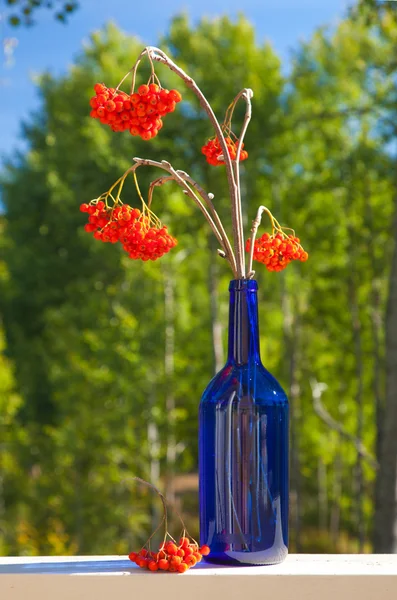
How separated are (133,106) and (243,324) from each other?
0.29 m

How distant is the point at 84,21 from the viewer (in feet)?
31.4

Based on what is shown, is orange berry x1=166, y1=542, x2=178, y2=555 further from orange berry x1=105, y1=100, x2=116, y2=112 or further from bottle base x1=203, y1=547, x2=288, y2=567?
orange berry x1=105, y1=100, x2=116, y2=112

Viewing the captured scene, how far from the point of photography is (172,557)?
91cm

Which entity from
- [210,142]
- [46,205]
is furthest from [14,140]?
[210,142]

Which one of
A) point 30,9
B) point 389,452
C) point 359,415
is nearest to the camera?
point 30,9

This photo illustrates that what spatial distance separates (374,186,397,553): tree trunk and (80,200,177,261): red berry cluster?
7.17 feet

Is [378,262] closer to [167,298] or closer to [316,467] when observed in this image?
[167,298]

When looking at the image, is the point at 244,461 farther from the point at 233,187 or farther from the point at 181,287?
the point at 181,287

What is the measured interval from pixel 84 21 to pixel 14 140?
2045mm

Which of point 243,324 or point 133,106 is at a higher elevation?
point 133,106

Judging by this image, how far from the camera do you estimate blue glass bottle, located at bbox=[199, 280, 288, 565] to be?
917 millimetres

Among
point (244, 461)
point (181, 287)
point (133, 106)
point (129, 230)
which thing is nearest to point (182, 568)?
point (244, 461)
